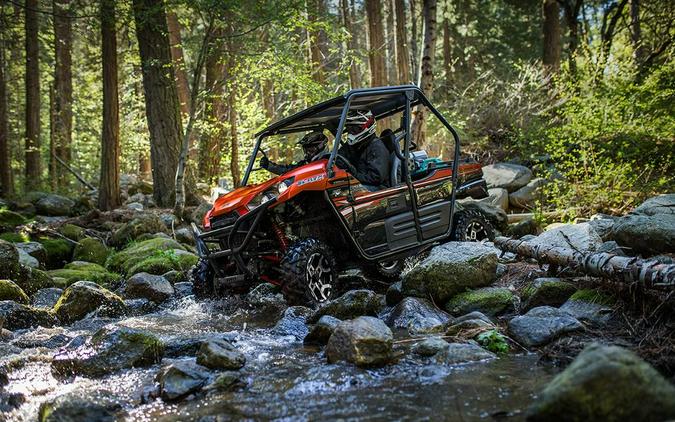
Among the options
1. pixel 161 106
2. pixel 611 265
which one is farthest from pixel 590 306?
pixel 161 106

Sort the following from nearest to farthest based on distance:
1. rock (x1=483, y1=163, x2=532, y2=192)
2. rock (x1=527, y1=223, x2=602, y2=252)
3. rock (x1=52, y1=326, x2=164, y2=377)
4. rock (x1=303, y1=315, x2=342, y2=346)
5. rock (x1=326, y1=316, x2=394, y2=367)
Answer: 1. rock (x1=326, y1=316, x2=394, y2=367)
2. rock (x1=52, y1=326, x2=164, y2=377)
3. rock (x1=303, y1=315, x2=342, y2=346)
4. rock (x1=527, y1=223, x2=602, y2=252)
5. rock (x1=483, y1=163, x2=532, y2=192)

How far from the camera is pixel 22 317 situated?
578 cm

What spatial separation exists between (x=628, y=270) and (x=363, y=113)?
3490mm

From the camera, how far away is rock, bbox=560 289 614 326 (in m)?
4.43

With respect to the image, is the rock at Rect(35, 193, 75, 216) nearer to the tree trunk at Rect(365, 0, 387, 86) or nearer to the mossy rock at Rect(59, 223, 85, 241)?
the mossy rock at Rect(59, 223, 85, 241)

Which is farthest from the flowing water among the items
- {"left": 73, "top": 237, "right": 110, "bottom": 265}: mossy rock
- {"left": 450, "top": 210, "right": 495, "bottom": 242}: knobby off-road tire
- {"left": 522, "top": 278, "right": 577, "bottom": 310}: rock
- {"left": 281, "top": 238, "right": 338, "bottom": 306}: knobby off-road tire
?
{"left": 73, "top": 237, "right": 110, "bottom": 265}: mossy rock

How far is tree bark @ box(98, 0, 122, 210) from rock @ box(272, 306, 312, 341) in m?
9.71

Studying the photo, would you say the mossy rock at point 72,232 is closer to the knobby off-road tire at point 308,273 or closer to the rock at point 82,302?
the rock at point 82,302

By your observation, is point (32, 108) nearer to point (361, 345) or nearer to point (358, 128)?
point (358, 128)

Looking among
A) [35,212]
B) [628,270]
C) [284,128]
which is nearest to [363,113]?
[284,128]

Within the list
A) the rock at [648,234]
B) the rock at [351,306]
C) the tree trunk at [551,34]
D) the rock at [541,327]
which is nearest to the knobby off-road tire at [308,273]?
the rock at [351,306]

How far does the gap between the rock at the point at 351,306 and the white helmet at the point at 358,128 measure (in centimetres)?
191

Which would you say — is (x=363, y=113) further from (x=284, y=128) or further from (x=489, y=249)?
(x=489, y=249)

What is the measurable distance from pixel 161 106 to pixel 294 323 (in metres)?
8.99
